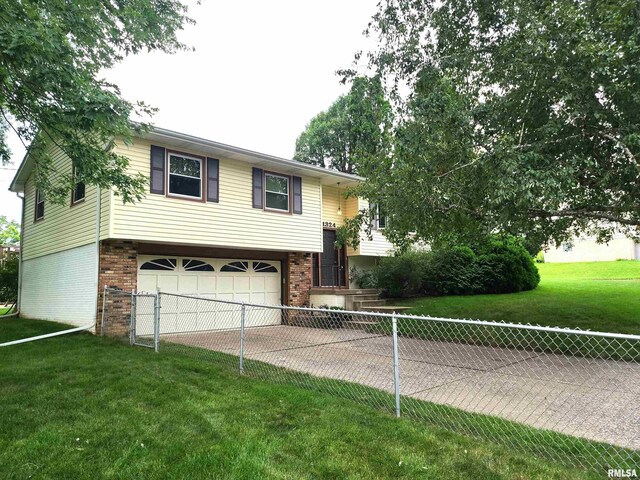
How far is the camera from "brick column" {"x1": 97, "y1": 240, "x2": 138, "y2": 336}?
10266 mm

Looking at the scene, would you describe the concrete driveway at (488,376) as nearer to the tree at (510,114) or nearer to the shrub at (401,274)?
the tree at (510,114)

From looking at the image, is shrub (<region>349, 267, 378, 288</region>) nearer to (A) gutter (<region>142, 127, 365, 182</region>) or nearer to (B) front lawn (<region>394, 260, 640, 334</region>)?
(B) front lawn (<region>394, 260, 640, 334</region>)

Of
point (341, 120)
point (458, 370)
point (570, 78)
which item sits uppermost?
point (341, 120)

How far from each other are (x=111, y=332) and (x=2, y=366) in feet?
10.7

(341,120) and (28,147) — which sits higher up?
(341,120)

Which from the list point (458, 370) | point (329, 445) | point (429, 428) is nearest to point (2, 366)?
point (329, 445)

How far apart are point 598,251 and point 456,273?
18.8 metres

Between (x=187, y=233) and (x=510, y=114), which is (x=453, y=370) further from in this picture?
(x=187, y=233)

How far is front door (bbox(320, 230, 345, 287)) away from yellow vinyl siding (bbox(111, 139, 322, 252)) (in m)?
1.65

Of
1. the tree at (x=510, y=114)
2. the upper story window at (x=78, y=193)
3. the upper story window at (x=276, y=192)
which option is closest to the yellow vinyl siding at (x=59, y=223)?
the upper story window at (x=78, y=193)

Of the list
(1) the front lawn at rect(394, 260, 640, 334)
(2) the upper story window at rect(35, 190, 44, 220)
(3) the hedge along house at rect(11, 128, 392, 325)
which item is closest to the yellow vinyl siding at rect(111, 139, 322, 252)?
(3) the hedge along house at rect(11, 128, 392, 325)

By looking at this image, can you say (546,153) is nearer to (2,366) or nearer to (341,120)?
(2,366)

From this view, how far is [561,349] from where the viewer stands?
8.80 meters

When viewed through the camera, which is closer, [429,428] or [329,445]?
[329,445]
